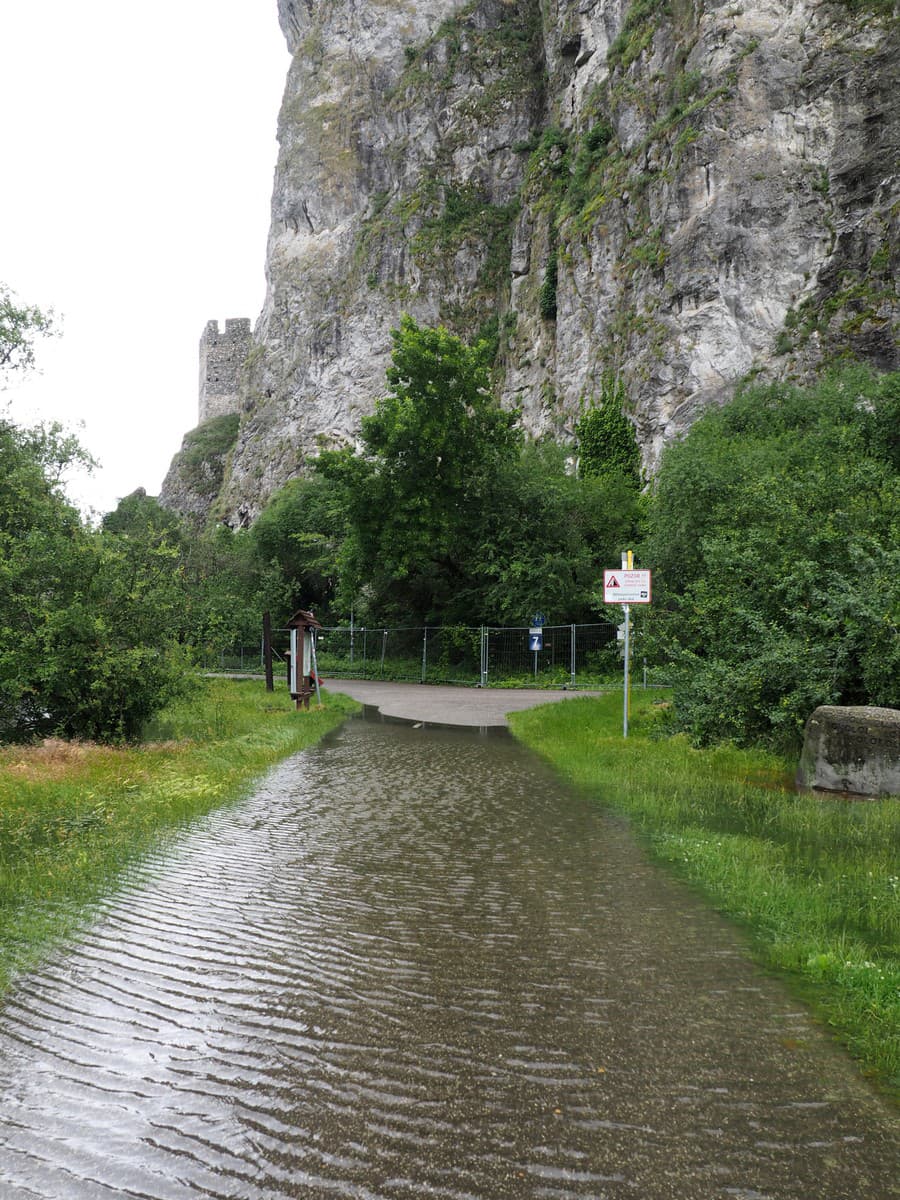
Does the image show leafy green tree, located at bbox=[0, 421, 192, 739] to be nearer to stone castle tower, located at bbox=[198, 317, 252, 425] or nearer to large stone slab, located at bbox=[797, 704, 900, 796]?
large stone slab, located at bbox=[797, 704, 900, 796]

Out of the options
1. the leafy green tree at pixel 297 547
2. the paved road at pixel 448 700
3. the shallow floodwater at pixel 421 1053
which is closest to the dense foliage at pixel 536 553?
the leafy green tree at pixel 297 547

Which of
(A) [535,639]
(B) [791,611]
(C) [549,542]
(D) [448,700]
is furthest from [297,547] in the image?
(B) [791,611]

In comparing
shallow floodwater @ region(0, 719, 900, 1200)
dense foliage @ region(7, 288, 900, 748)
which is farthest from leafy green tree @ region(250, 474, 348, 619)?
shallow floodwater @ region(0, 719, 900, 1200)

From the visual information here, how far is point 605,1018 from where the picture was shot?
3721 millimetres

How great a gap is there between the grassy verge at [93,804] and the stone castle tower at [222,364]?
8322 cm

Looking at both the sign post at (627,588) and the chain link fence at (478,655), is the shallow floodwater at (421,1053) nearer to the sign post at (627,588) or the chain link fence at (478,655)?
the sign post at (627,588)

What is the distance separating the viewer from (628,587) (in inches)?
554

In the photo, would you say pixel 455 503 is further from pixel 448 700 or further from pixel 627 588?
pixel 627 588

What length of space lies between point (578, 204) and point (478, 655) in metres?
28.6

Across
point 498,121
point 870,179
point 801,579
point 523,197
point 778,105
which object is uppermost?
point 498,121

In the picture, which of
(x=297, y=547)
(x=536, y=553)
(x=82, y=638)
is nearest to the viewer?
(x=82, y=638)

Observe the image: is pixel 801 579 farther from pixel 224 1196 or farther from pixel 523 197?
pixel 523 197

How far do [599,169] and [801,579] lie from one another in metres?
40.0

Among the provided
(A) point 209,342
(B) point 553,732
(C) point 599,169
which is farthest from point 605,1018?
(A) point 209,342
